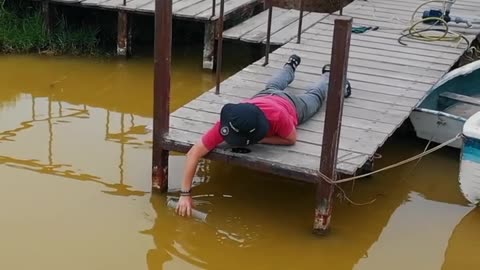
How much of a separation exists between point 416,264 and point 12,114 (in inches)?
138

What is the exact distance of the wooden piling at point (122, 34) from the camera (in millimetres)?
7586

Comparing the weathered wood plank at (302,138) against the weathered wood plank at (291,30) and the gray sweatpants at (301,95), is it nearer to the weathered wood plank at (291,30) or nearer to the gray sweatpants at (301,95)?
the gray sweatpants at (301,95)

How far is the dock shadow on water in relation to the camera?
4320 mm

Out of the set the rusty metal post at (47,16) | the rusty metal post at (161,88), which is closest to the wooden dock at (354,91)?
the rusty metal post at (161,88)

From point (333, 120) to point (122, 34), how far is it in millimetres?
3968

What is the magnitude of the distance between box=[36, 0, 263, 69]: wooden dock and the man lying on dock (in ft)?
7.97

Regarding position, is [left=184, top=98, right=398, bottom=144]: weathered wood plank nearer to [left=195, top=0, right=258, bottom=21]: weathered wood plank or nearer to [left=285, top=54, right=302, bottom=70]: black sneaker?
[left=285, top=54, right=302, bottom=70]: black sneaker

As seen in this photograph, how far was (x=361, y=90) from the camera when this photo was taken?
5.70 m

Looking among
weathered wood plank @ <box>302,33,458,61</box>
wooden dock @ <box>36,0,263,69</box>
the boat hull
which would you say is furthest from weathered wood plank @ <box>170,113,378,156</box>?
wooden dock @ <box>36,0,263,69</box>

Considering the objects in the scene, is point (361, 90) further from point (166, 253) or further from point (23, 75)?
point (23, 75)

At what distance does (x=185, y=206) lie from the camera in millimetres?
4590

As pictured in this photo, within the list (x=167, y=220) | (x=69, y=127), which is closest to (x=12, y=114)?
(x=69, y=127)

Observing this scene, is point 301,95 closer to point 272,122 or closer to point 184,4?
A: point 272,122

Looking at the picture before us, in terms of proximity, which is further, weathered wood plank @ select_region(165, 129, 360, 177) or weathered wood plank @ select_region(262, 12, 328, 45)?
weathered wood plank @ select_region(262, 12, 328, 45)
